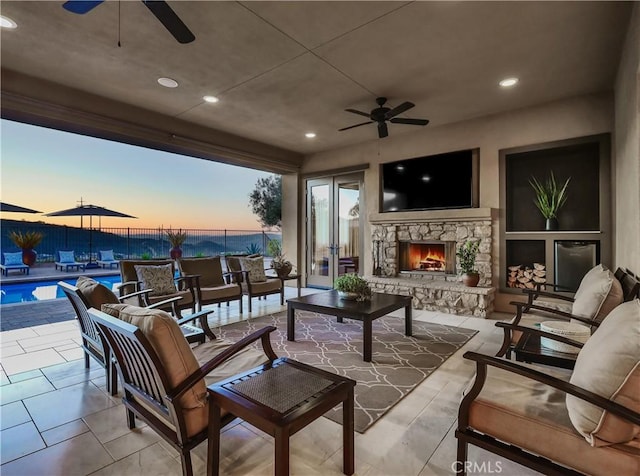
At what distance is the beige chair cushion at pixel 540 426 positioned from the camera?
1.26 metres

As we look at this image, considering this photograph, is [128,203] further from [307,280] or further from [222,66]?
[222,66]

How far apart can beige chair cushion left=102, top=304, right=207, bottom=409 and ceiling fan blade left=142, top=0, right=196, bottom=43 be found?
175cm

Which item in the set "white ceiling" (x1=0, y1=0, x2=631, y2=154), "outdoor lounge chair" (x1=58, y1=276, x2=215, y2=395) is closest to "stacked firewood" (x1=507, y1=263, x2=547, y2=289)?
"white ceiling" (x1=0, y1=0, x2=631, y2=154)

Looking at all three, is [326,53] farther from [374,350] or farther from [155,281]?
[155,281]

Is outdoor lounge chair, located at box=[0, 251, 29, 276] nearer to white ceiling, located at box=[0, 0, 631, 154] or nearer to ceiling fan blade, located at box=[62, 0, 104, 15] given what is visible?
white ceiling, located at box=[0, 0, 631, 154]

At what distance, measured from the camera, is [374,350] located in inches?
136

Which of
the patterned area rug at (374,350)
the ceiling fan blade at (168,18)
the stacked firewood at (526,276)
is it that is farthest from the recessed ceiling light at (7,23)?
the stacked firewood at (526,276)

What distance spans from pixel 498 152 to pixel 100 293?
5510 millimetres

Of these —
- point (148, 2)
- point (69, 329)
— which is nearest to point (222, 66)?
point (148, 2)

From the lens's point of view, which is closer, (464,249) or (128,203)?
(464,249)

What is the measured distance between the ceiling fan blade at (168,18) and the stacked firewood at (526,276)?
5.30m

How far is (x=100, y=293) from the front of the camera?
237 cm

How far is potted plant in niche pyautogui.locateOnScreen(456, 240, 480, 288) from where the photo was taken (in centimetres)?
507

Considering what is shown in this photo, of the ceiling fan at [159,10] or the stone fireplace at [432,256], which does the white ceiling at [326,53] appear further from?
the stone fireplace at [432,256]
